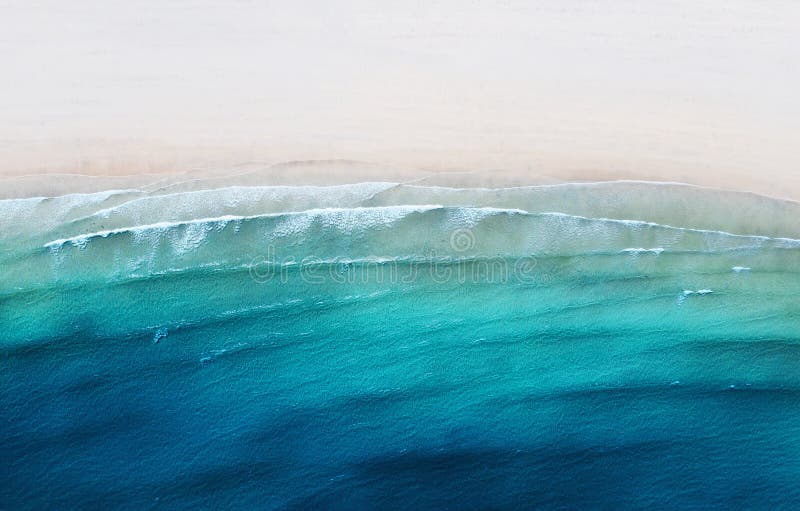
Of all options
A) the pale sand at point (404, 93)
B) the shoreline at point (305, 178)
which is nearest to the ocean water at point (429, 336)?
the shoreline at point (305, 178)

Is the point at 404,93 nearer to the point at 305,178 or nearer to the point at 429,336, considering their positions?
the point at 305,178

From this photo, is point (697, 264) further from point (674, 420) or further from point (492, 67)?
point (492, 67)

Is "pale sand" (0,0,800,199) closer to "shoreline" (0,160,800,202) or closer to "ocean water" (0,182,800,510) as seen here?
"shoreline" (0,160,800,202)

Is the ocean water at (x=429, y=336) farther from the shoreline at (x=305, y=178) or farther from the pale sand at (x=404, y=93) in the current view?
the pale sand at (x=404, y=93)

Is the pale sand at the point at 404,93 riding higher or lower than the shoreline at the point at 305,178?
higher

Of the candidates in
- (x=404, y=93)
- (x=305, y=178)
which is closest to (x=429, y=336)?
(x=305, y=178)

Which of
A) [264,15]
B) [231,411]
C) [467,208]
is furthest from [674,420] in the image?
[264,15]

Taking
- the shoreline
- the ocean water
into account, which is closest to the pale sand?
the shoreline
